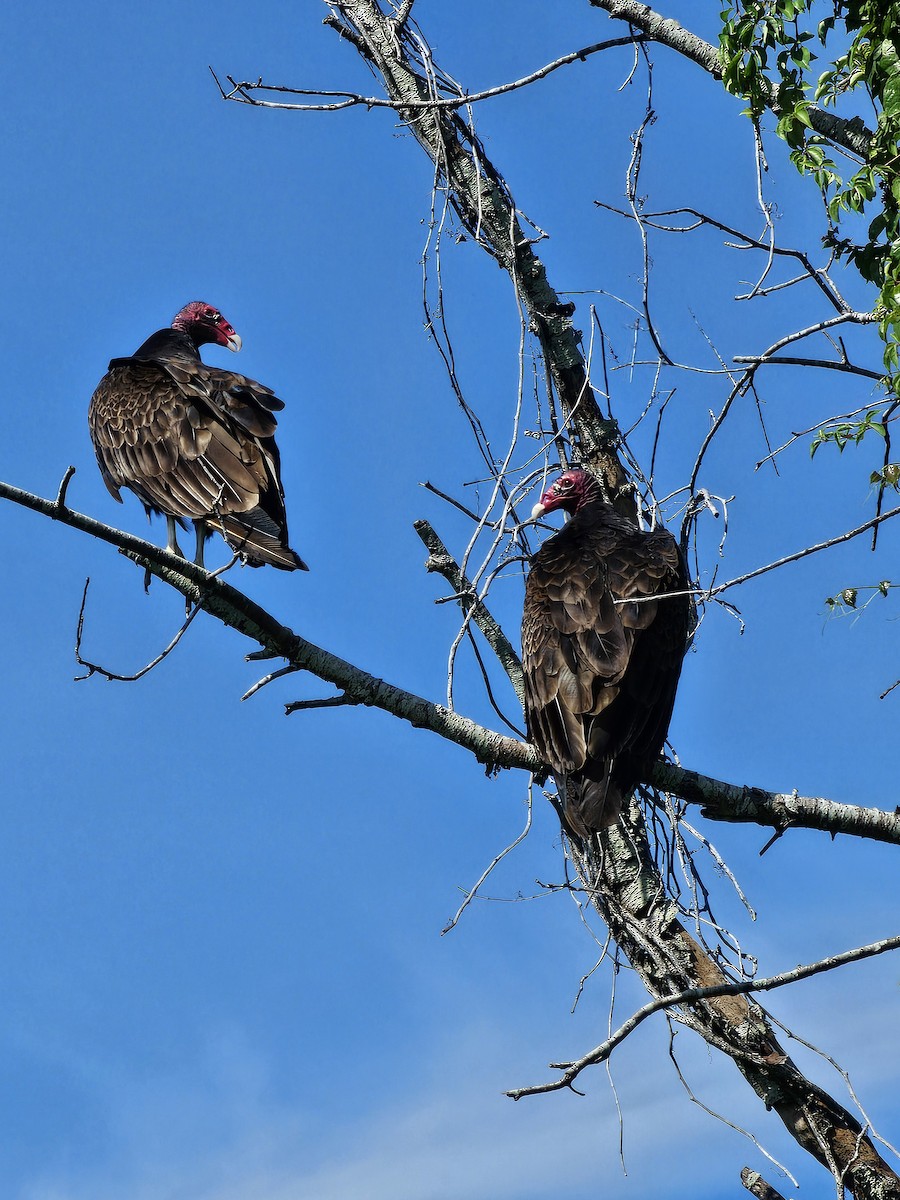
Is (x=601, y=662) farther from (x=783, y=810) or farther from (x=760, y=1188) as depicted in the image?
(x=760, y=1188)

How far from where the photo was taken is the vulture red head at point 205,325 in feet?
21.4

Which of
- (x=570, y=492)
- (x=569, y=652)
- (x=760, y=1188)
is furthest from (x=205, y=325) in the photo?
(x=760, y=1188)

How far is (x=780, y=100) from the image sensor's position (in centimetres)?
386

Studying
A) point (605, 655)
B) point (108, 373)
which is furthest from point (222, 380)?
point (605, 655)

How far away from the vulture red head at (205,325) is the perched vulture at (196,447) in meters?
0.76

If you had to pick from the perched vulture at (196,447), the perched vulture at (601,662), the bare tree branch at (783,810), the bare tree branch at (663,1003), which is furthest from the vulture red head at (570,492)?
the bare tree branch at (663,1003)

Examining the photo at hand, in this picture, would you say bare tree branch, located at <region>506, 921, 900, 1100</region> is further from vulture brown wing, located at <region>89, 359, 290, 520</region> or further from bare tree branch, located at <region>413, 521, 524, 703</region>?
vulture brown wing, located at <region>89, 359, 290, 520</region>

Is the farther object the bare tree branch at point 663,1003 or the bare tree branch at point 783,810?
the bare tree branch at point 783,810

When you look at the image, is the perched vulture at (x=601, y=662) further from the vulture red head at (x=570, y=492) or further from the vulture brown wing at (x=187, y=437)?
the vulture brown wing at (x=187, y=437)

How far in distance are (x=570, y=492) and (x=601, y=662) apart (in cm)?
→ 120

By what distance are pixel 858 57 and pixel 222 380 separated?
267cm

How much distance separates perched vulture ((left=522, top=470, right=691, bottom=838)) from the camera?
3609mm

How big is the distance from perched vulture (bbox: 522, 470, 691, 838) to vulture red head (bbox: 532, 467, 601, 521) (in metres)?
0.60

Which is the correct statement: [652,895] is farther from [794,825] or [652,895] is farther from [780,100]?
[780,100]
